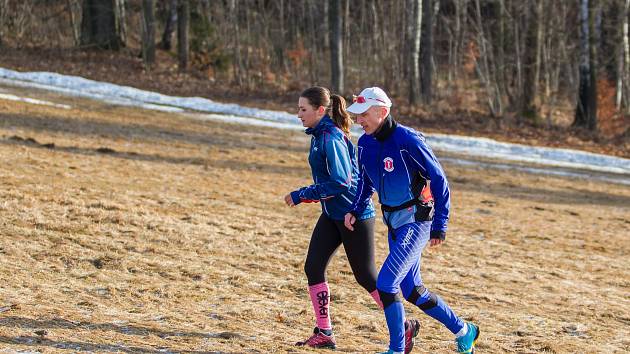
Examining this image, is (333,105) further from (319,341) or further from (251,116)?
(251,116)

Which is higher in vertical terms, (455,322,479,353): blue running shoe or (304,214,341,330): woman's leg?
(304,214,341,330): woman's leg

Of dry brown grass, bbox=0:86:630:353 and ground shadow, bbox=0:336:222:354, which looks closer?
ground shadow, bbox=0:336:222:354

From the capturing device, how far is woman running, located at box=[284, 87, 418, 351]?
634 centimetres

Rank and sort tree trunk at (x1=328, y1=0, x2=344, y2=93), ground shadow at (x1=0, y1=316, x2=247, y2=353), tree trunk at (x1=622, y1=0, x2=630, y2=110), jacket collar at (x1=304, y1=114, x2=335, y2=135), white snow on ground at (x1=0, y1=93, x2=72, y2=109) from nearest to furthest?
ground shadow at (x1=0, y1=316, x2=247, y2=353), jacket collar at (x1=304, y1=114, x2=335, y2=135), white snow on ground at (x1=0, y1=93, x2=72, y2=109), tree trunk at (x1=328, y1=0, x2=344, y2=93), tree trunk at (x1=622, y1=0, x2=630, y2=110)

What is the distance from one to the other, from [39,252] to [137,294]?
1.55 metres

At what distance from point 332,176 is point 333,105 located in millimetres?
526

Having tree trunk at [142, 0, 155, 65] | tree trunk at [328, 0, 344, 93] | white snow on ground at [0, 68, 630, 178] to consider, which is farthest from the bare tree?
tree trunk at [142, 0, 155, 65]

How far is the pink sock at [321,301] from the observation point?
6660 mm

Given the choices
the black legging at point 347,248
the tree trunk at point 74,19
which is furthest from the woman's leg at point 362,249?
the tree trunk at point 74,19

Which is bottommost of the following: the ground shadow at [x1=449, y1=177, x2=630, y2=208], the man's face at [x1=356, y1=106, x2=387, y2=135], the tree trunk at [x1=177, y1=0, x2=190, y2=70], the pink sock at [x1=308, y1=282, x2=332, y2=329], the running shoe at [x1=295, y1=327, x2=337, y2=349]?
the ground shadow at [x1=449, y1=177, x2=630, y2=208]

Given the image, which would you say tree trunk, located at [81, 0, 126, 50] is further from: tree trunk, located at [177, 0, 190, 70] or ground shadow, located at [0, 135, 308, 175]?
ground shadow, located at [0, 135, 308, 175]

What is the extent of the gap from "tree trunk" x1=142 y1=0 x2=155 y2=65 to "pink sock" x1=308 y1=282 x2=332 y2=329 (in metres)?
26.7

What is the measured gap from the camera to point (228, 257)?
392 inches

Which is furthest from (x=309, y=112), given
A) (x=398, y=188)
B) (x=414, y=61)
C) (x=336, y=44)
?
(x=336, y=44)
